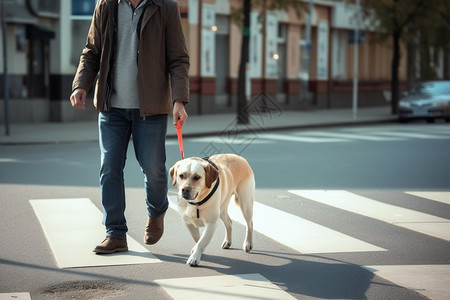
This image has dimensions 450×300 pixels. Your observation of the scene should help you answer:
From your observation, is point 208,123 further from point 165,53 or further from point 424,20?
point 165,53

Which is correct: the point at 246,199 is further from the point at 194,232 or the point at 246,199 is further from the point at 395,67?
the point at 395,67

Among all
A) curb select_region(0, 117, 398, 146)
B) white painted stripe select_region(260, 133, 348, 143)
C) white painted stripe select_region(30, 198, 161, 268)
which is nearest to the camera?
white painted stripe select_region(30, 198, 161, 268)

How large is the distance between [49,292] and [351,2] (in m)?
29.9

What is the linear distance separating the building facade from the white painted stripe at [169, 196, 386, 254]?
15537 mm

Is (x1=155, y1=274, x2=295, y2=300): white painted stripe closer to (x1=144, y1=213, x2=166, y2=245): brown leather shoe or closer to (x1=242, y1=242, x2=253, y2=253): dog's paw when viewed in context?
(x1=242, y1=242, x2=253, y2=253): dog's paw

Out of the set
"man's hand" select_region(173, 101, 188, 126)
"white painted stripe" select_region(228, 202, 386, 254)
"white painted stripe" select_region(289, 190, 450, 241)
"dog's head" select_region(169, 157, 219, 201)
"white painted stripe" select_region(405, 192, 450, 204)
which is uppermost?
"man's hand" select_region(173, 101, 188, 126)

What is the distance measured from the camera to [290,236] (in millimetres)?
7145

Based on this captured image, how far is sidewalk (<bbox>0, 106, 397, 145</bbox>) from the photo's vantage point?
59.3 feet

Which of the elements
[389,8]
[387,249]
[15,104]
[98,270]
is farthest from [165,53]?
[389,8]

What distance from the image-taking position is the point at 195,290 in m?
5.23

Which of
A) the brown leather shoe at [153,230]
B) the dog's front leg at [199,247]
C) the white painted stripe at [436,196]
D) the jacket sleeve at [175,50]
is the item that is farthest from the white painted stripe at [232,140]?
the dog's front leg at [199,247]

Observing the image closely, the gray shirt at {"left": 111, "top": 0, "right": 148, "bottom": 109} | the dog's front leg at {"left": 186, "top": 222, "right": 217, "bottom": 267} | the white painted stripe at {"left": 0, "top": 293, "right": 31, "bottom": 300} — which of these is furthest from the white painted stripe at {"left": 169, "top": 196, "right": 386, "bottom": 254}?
the white painted stripe at {"left": 0, "top": 293, "right": 31, "bottom": 300}

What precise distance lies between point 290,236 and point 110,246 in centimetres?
165

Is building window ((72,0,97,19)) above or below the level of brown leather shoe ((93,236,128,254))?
above
